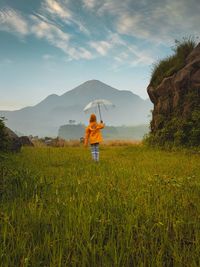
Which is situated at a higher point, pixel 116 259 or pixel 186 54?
pixel 186 54

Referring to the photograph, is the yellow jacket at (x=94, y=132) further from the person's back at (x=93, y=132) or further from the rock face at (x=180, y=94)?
the rock face at (x=180, y=94)

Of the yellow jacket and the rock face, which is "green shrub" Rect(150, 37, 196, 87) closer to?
the rock face

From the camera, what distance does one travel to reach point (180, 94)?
1691cm

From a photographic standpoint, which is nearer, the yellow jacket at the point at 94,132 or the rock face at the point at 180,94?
the yellow jacket at the point at 94,132

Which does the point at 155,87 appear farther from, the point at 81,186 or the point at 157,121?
the point at 81,186

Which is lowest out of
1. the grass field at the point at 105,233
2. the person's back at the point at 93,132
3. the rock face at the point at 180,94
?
the grass field at the point at 105,233

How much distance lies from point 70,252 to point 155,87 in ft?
60.7

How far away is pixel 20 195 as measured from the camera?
4.08 metres

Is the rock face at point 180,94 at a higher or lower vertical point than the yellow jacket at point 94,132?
higher

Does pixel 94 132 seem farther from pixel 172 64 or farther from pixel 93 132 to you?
pixel 172 64

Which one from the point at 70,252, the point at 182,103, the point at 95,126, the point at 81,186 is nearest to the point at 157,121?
the point at 182,103

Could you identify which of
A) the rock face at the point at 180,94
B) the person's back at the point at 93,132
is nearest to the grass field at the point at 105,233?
the person's back at the point at 93,132

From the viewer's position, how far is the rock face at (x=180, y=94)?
15977 millimetres

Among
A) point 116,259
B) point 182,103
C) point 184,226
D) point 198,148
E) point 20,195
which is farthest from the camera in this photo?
point 182,103
